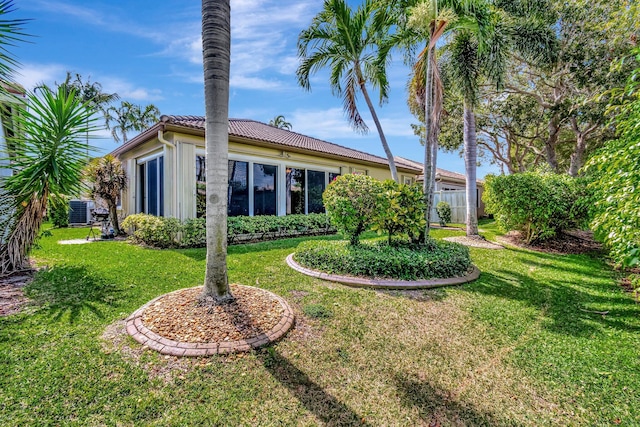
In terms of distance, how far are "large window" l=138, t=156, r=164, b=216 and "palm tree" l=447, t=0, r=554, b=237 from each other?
32.5ft

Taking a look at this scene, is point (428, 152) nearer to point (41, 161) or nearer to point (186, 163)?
point (186, 163)

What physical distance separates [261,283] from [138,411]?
303cm

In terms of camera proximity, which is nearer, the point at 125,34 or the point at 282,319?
the point at 282,319

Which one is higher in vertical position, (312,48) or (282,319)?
(312,48)

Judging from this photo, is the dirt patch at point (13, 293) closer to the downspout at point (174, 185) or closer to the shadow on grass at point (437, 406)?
the downspout at point (174, 185)

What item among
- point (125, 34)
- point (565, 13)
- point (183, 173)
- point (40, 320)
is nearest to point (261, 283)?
point (40, 320)

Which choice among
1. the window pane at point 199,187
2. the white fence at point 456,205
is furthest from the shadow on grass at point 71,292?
the white fence at point 456,205

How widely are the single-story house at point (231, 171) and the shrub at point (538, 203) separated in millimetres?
7004

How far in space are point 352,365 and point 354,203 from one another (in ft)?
13.2

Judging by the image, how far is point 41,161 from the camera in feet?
17.7

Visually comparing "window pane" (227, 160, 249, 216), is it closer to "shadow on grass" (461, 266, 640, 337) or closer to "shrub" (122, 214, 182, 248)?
"shrub" (122, 214, 182, 248)

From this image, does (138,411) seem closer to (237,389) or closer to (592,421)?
(237,389)

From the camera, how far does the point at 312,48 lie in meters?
8.94

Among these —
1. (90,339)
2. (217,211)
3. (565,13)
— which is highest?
(565,13)
